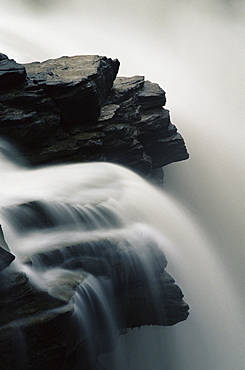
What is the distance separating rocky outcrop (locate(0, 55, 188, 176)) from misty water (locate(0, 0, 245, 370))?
40cm

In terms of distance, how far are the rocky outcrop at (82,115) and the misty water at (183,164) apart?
40cm

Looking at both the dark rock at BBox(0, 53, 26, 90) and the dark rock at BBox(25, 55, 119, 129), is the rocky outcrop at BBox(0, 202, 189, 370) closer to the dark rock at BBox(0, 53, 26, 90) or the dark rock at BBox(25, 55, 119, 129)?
the dark rock at BBox(25, 55, 119, 129)

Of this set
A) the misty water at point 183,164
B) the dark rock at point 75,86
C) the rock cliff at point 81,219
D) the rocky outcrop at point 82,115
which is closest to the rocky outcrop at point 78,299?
the rock cliff at point 81,219

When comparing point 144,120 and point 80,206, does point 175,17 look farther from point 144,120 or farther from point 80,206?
point 80,206

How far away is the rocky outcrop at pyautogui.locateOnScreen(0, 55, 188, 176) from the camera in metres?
9.22

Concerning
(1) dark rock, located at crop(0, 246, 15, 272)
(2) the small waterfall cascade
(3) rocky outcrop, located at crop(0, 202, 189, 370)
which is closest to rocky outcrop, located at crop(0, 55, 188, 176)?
(2) the small waterfall cascade

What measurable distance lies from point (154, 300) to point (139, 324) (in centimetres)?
41

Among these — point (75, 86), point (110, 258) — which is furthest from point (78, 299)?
point (75, 86)

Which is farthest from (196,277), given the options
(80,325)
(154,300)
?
(80,325)

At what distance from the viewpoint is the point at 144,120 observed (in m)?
11.0

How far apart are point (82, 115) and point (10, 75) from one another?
52.0 inches

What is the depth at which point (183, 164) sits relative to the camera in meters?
14.0

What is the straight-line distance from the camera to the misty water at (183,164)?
9.25 meters

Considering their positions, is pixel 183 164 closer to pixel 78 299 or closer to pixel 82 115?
pixel 82 115
